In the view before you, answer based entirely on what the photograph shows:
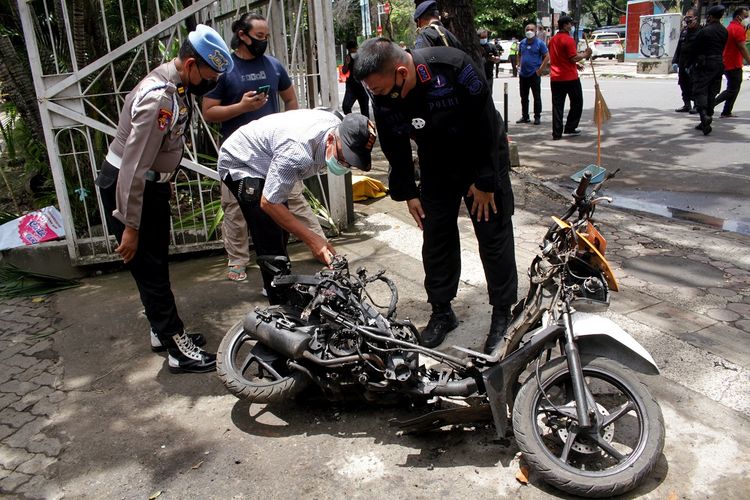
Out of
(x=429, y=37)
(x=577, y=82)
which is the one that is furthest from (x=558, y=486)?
(x=577, y=82)

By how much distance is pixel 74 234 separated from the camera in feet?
17.6

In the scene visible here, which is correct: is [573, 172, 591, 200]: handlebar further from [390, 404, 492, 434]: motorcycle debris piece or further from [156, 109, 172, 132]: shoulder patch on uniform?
[156, 109, 172, 132]: shoulder patch on uniform

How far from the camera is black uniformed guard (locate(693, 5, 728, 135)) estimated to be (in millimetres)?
9891

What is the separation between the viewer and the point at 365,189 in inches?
280

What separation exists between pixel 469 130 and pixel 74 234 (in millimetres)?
3642

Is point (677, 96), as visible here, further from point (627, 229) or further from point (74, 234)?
point (74, 234)

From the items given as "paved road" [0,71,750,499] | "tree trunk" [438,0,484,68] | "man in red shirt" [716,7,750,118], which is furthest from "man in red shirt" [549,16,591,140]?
"paved road" [0,71,750,499]

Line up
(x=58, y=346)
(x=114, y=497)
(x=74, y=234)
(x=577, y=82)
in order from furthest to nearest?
(x=577, y=82), (x=74, y=234), (x=58, y=346), (x=114, y=497)

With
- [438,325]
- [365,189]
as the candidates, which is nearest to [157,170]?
[438,325]

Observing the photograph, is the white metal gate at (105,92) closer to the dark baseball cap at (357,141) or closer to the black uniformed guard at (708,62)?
the dark baseball cap at (357,141)

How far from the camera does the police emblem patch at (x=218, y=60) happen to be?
3.31 m

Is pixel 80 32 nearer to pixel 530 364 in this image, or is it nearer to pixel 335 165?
pixel 335 165

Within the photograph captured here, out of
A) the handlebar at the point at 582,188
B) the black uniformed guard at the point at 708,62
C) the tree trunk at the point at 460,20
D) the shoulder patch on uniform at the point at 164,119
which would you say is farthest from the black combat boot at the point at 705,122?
the shoulder patch on uniform at the point at 164,119

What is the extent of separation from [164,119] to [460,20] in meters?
4.75
